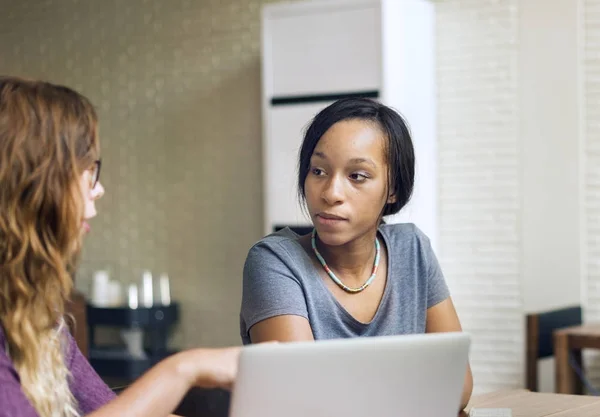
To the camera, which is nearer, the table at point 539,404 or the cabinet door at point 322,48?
the table at point 539,404

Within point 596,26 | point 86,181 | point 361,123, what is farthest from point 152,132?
point 86,181

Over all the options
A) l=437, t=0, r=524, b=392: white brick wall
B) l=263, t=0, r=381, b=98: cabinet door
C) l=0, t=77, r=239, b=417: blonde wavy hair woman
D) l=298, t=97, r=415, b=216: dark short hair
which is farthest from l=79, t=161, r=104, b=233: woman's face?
l=437, t=0, r=524, b=392: white brick wall

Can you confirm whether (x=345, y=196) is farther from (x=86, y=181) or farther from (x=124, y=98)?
(x=124, y=98)

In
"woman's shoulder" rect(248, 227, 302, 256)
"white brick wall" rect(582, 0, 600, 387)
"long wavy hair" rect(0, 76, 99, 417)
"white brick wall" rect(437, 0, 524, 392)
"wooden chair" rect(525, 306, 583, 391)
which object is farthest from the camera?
"white brick wall" rect(437, 0, 524, 392)

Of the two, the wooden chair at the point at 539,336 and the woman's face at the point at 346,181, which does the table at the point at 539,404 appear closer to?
the woman's face at the point at 346,181

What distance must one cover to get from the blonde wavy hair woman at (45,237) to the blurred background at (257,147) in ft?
9.32

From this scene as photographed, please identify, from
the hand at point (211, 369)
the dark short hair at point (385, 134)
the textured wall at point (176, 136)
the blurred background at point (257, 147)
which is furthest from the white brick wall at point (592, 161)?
the hand at point (211, 369)

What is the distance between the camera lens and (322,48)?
13.5ft

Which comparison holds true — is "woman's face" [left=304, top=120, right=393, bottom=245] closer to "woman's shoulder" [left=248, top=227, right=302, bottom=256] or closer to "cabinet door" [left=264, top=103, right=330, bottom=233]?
"woman's shoulder" [left=248, top=227, right=302, bottom=256]

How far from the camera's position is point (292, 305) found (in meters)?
1.84

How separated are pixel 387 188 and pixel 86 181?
0.81m

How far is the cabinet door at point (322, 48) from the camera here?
4.00 m

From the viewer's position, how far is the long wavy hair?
126cm

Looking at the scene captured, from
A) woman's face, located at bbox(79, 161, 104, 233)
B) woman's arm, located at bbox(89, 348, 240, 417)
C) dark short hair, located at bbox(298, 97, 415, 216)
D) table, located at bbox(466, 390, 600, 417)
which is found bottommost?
table, located at bbox(466, 390, 600, 417)
